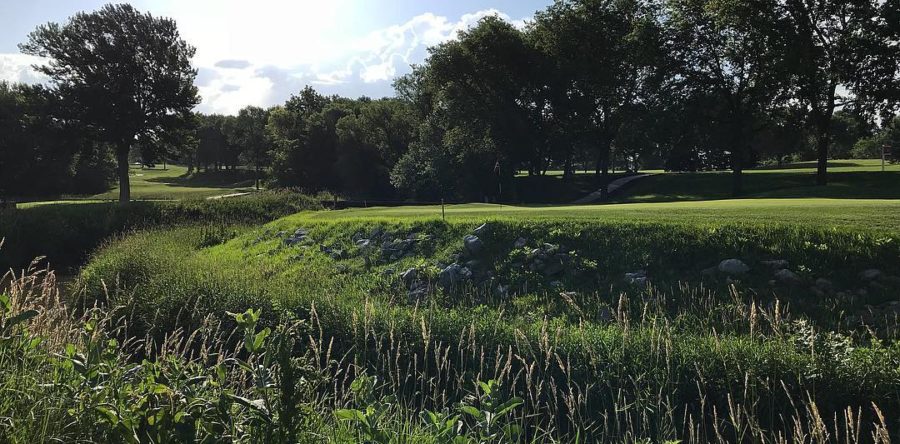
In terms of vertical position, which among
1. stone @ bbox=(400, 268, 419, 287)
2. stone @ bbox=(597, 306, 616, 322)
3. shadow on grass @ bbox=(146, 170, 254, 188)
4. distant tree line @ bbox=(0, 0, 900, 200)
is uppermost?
distant tree line @ bbox=(0, 0, 900, 200)

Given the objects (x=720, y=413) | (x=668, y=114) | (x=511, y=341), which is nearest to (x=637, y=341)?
(x=720, y=413)

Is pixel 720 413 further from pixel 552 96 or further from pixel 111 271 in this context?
pixel 552 96

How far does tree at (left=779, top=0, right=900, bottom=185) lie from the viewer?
29.5 m

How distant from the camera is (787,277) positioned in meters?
9.95

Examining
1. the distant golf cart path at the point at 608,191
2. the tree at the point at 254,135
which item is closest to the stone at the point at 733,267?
the distant golf cart path at the point at 608,191

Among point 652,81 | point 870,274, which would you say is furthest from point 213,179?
point 870,274

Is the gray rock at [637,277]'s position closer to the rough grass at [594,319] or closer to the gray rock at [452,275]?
the rough grass at [594,319]

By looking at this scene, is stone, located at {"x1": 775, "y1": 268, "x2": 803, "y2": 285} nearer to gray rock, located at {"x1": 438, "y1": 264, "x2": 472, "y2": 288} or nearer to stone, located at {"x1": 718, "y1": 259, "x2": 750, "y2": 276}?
stone, located at {"x1": 718, "y1": 259, "x2": 750, "y2": 276}

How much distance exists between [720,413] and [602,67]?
36.3m

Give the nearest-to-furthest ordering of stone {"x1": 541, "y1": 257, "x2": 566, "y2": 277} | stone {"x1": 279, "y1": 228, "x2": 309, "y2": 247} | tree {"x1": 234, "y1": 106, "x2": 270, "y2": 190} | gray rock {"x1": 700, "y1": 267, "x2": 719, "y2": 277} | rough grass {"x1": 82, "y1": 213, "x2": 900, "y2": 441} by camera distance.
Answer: rough grass {"x1": 82, "y1": 213, "x2": 900, "y2": 441} < gray rock {"x1": 700, "y1": 267, "x2": 719, "y2": 277} < stone {"x1": 541, "y1": 257, "x2": 566, "y2": 277} < stone {"x1": 279, "y1": 228, "x2": 309, "y2": 247} < tree {"x1": 234, "y1": 106, "x2": 270, "y2": 190}

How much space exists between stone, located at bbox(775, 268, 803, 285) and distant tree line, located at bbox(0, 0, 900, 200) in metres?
24.1

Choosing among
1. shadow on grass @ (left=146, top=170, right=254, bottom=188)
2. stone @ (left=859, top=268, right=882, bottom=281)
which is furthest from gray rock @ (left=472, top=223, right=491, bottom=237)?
shadow on grass @ (left=146, top=170, right=254, bottom=188)

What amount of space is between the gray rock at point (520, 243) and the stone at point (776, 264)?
4.84 m

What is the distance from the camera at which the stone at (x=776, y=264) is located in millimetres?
10305
